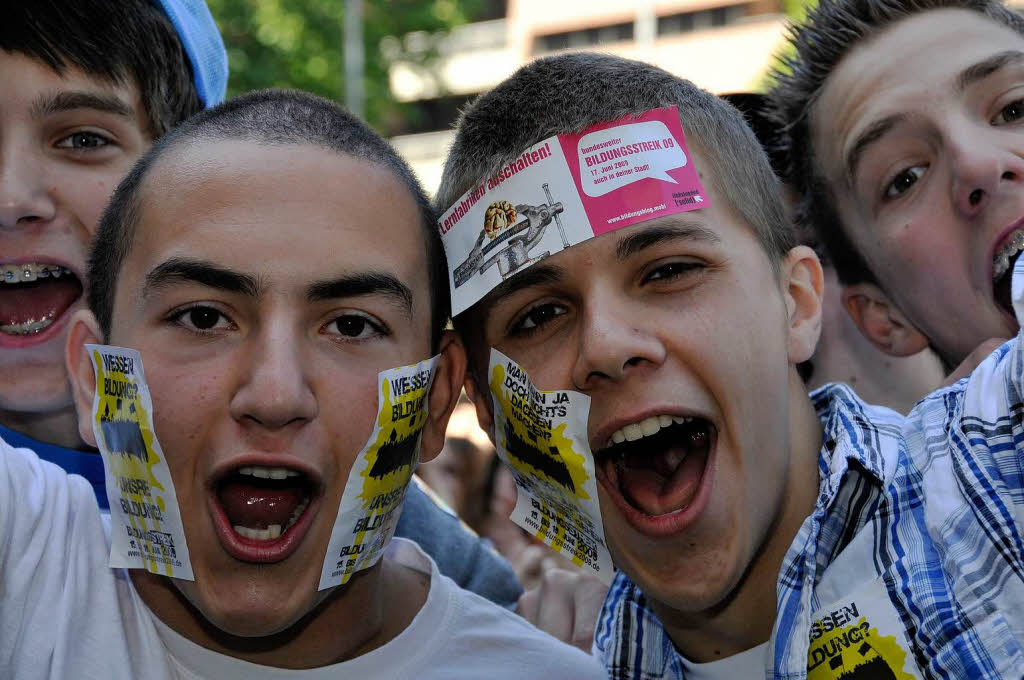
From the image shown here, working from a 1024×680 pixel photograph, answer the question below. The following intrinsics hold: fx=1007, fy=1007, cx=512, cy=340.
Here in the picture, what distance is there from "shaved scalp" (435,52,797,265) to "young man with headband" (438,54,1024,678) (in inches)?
0.4

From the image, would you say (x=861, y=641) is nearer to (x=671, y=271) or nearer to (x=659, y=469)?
(x=659, y=469)

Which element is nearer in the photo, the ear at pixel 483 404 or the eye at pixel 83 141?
the ear at pixel 483 404

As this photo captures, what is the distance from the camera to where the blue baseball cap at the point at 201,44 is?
11.6ft

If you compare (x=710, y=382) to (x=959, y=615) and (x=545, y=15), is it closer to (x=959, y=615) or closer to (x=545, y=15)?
(x=959, y=615)

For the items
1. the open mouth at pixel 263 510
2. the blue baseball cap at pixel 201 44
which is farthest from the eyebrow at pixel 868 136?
the blue baseball cap at pixel 201 44

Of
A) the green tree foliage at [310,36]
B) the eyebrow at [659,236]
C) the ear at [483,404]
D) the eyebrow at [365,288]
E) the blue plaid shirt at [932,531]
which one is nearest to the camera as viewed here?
the blue plaid shirt at [932,531]

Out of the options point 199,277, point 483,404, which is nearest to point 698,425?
point 483,404

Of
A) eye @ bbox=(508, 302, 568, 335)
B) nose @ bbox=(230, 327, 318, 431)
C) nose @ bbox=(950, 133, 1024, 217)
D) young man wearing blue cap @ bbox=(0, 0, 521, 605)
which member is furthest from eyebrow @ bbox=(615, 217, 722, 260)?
young man wearing blue cap @ bbox=(0, 0, 521, 605)

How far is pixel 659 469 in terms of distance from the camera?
280 cm

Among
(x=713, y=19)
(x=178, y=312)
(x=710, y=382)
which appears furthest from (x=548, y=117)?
(x=713, y=19)

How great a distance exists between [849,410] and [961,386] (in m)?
0.35

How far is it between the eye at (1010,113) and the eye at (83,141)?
277 centimetres

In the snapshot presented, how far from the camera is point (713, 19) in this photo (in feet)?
102

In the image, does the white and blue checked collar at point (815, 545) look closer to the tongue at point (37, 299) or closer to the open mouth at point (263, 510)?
the open mouth at point (263, 510)
